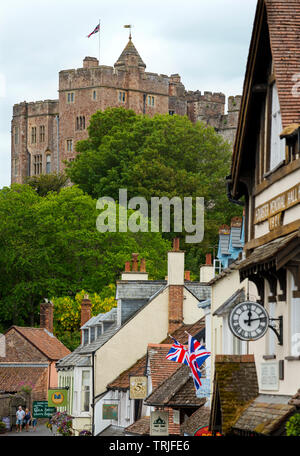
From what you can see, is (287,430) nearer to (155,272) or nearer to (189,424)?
(189,424)

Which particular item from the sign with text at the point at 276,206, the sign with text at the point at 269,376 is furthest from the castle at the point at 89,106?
the sign with text at the point at 269,376

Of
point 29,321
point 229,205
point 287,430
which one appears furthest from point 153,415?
point 229,205

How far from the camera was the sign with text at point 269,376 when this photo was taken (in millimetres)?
20906

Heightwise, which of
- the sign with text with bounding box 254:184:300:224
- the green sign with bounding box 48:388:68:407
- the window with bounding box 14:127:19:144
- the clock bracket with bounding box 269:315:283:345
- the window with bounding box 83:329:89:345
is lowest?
the green sign with bounding box 48:388:68:407

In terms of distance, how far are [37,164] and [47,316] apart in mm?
88298

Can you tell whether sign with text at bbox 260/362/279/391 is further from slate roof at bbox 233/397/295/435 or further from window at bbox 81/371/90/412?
window at bbox 81/371/90/412

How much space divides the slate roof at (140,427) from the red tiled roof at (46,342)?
45.2 m

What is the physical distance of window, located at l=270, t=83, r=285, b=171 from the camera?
2198cm

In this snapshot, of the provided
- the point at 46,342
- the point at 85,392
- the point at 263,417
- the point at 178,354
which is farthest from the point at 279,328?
the point at 46,342

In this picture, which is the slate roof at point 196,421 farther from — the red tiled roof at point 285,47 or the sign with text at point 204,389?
the red tiled roof at point 285,47

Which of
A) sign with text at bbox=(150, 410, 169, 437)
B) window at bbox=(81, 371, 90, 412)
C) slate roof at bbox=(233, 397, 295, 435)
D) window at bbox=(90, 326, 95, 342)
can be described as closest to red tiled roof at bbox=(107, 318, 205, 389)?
window at bbox=(81, 371, 90, 412)

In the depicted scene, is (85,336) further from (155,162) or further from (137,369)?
(155,162)

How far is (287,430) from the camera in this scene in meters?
17.5

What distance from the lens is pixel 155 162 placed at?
4897 inches
